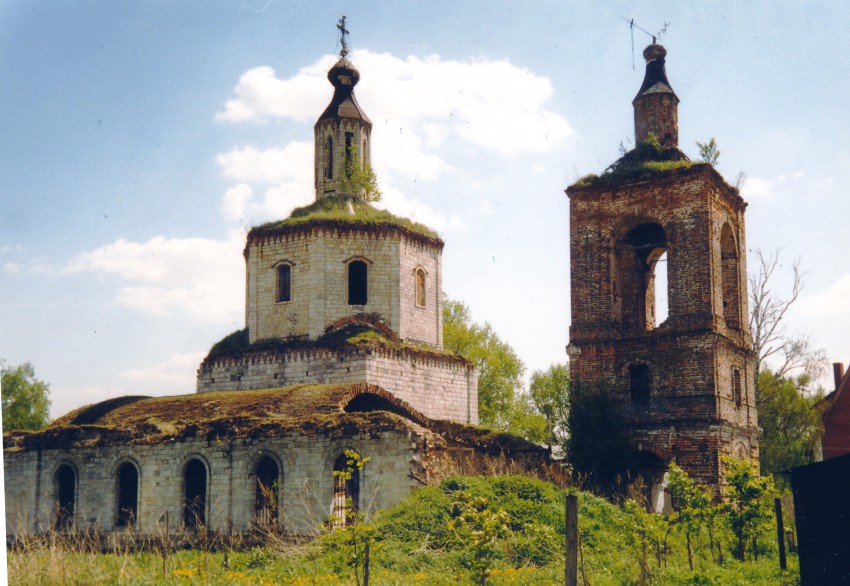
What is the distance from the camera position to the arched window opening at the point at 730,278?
2106cm

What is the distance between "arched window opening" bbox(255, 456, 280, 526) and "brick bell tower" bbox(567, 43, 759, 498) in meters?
7.06

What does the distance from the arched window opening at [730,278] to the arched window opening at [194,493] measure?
40.3 feet

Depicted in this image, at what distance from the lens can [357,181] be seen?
2303 centimetres

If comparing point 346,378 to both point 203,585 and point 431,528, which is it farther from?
point 203,585

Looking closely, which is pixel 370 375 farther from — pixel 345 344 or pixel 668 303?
pixel 668 303

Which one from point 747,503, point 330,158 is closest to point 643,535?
point 747,503

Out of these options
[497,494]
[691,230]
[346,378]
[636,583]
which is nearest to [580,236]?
[691,230]

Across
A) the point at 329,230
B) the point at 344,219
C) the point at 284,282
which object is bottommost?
the point at 284,282

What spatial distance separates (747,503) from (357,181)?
13016 mm

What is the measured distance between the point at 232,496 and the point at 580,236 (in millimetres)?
9841

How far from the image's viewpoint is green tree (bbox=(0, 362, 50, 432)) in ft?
124

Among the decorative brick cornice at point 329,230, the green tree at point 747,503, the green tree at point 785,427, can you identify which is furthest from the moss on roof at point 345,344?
the green tree at point 785,427

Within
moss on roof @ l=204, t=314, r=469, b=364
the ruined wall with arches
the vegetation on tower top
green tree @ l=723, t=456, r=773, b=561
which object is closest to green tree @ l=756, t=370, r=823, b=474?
the ruined wall with arches

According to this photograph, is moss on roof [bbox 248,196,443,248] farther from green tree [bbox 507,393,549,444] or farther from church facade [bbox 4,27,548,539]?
green tree [bbox 507,393,549,444]
